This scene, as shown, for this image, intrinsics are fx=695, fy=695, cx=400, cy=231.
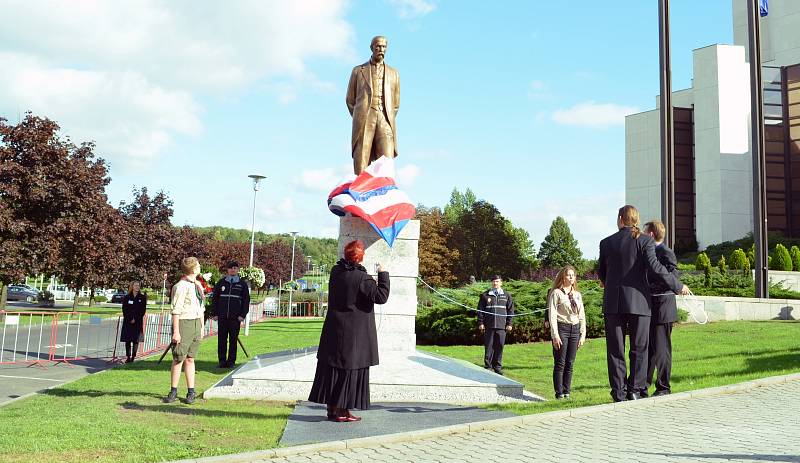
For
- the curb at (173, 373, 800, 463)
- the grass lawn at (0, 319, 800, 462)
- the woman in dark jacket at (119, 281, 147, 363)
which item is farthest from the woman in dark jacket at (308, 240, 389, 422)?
the woman in dark jacket at (119, 281, 147, 363)

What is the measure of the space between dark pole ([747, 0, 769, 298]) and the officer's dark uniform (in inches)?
617

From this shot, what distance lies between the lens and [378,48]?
1162cm

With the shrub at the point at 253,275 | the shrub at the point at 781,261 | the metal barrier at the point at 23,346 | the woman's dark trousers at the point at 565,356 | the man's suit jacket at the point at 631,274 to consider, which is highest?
the shrub at the point at 781,261

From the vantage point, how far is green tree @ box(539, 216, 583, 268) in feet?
242

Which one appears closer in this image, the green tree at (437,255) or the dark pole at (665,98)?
the dark pole at (665,98)

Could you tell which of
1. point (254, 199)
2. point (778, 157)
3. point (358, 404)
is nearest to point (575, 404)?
point (358, 404)

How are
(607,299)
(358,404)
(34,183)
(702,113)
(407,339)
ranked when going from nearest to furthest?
(358,404) < (607,299) < (407,339) < (34,183) < (702,113)

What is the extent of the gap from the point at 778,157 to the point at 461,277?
91.0 feet

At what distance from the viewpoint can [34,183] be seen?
1033 inches

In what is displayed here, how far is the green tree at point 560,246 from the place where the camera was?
73800mm

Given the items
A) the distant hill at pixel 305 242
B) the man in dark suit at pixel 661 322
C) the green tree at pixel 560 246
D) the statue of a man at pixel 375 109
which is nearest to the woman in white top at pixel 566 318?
the man in dark suit at pixel 661 322

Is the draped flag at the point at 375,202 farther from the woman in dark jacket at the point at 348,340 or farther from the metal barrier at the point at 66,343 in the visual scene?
the metal barrier at the point at 66,343

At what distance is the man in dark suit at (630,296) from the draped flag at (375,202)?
A: 3.77 metres

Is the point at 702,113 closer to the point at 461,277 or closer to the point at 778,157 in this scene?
the point at 778,157
